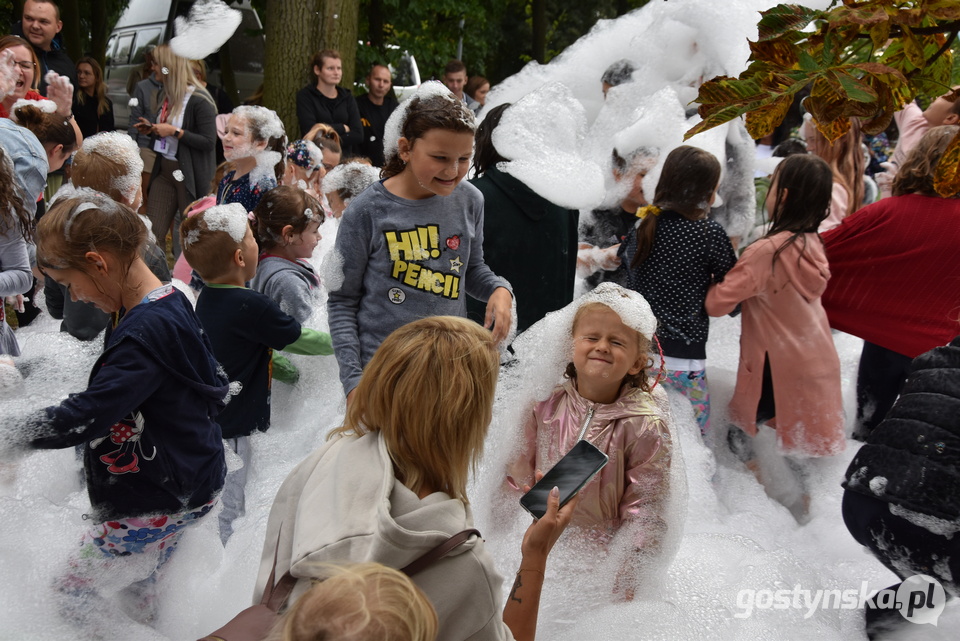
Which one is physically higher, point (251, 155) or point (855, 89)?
point (855, 89)

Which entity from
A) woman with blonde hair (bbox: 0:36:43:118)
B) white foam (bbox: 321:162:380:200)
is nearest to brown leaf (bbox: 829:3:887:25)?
white foam (bbox: 321:162:380:200)

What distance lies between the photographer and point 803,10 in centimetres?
116

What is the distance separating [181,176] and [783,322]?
13.6ft

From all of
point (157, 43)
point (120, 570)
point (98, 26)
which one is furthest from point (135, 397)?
point (98, 26)

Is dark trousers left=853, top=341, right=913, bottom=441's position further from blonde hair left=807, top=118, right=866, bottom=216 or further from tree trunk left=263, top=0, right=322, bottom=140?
tree trunk left=263, top=0, right=322, bottom=140

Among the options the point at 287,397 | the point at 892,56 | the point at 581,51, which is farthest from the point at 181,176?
the point at 892,56

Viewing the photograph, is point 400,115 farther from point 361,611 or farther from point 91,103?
point 91,103

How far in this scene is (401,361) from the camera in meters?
1.59

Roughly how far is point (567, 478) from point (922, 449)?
0.97 meters

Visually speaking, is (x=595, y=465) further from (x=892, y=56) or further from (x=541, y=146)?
(x=541, y=146)

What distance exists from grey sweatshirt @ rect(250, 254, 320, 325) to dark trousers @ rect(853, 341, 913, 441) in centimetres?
253

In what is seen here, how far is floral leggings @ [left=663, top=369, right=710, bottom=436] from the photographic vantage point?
11.3 ft

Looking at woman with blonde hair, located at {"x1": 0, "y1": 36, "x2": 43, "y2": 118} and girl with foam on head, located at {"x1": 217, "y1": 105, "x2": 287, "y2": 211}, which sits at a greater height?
woman with blonde hair, located at {"x1": 0, "y1": 36, "x2": 43, "y2": 118}

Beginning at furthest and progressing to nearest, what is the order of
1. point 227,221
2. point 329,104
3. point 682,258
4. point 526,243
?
1. point 329,104
2. point 682,258
3. point 526,243
4. point 227,221
